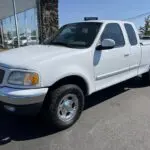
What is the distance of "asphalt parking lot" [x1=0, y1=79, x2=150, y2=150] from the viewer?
343cm

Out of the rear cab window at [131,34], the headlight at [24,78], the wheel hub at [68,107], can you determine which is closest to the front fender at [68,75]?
the headlight at [24,78]

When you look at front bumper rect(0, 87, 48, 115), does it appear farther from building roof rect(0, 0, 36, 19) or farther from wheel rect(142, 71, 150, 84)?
building roof rect(0, 0, 36, 19)

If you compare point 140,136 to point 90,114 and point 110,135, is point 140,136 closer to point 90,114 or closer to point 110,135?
point 110,135

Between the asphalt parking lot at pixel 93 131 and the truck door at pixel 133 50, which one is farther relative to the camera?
the truck door at pixel 133 50

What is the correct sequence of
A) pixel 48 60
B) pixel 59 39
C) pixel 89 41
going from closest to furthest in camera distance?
pixel 48 60 → pixel 89 41 → pixel 59 39

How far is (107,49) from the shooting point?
4512mm

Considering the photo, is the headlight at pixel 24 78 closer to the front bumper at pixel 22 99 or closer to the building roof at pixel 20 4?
the front bumper at pixel 22 99

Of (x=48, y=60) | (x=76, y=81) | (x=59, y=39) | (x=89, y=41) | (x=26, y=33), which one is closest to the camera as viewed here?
(x=48, y=60)

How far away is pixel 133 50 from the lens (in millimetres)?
5352

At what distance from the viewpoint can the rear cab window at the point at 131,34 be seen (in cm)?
536

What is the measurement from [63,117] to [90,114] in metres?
0.82

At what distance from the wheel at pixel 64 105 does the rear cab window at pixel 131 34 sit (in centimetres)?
212

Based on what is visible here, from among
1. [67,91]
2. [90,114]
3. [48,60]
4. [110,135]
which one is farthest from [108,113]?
[48,60]

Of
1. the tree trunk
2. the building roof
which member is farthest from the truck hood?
the building roof
